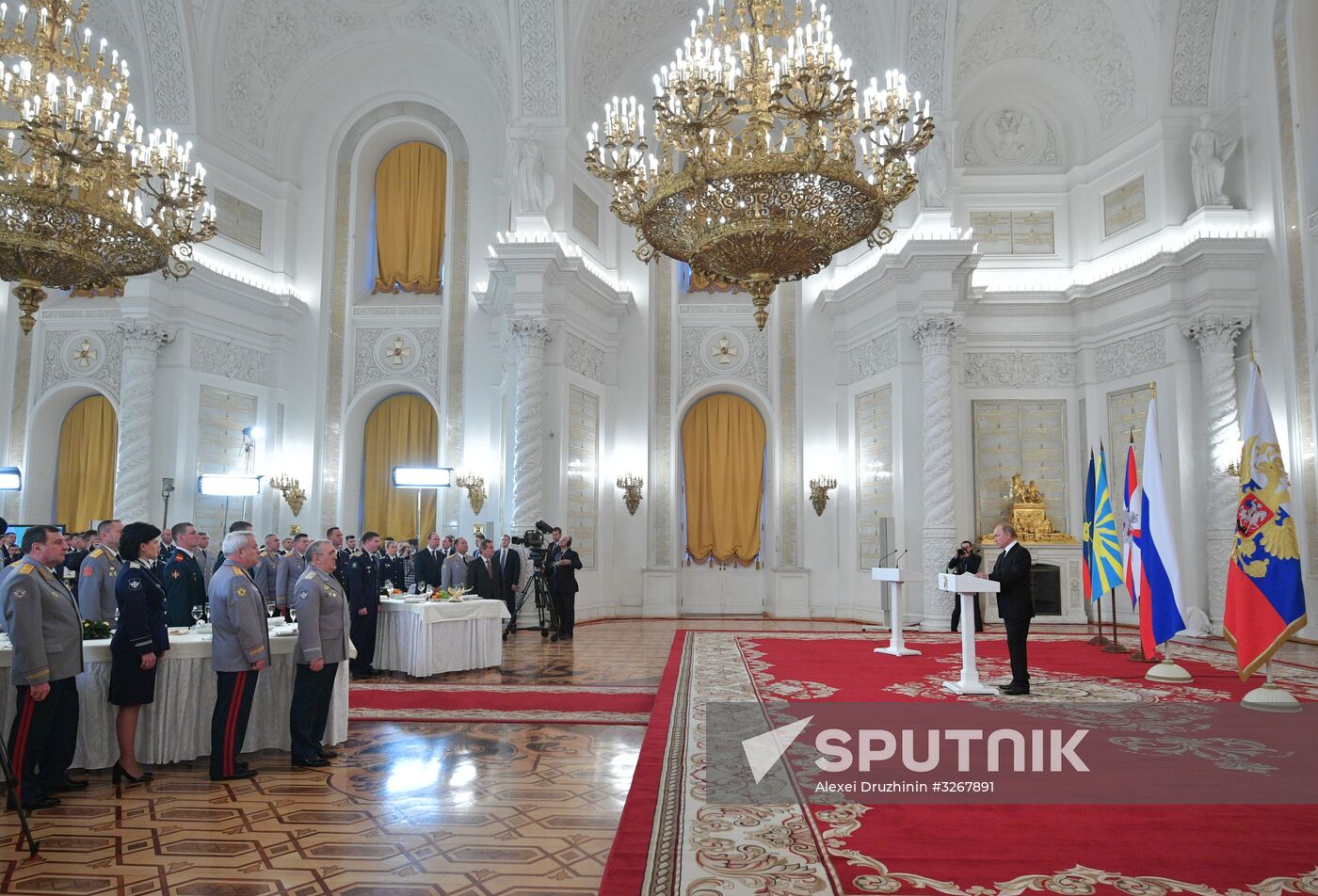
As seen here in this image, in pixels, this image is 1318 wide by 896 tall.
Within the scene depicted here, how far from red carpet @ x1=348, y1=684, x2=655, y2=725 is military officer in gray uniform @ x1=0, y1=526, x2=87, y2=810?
2161mm

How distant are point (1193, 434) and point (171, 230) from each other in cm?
1265

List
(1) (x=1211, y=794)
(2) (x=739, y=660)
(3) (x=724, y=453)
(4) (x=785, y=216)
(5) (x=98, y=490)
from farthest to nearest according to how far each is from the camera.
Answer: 1. (3) (x=724, y=453)
2. (5) (x=98, y=490)
3. (2) (x=739, y=660)
4. (4) (x=785, y=216)
5. (1) (x=1211, y=794)

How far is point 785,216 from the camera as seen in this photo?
5.98m

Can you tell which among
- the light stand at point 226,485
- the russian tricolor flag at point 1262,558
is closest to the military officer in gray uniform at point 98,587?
the light stand at point 226,485

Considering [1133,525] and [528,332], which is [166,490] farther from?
[1133,525]

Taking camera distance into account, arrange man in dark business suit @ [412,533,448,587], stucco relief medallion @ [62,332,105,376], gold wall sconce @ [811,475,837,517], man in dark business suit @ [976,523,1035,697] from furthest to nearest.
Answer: gold wall sconce @ [811,475,837,517] < stucco relief medallion @ [62,332,105,376] < man in dark business suit @ [412,533,448,587] < man in dark business suit @ [976,523,1035,697]

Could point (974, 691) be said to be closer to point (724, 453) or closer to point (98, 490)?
point (724, 453)

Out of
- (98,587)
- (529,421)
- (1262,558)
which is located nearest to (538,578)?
(529,421)

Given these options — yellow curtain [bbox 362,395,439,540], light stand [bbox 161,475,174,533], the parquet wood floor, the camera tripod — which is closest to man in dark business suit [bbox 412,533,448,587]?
the camera tripod

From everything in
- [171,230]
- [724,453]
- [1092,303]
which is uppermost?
[1092,303]

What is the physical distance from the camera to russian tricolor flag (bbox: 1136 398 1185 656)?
7.83 m

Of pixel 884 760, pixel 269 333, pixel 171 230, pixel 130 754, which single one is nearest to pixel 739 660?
pixel 884 760

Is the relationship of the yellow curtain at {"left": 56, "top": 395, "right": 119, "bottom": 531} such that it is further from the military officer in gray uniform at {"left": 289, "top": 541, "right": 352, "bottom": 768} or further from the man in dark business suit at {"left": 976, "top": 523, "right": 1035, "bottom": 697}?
the man in dark business suit at {"left": 976, "top": 523, "right": 1035, "bottom": 697}

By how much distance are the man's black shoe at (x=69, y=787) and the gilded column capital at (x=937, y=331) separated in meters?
10.8
